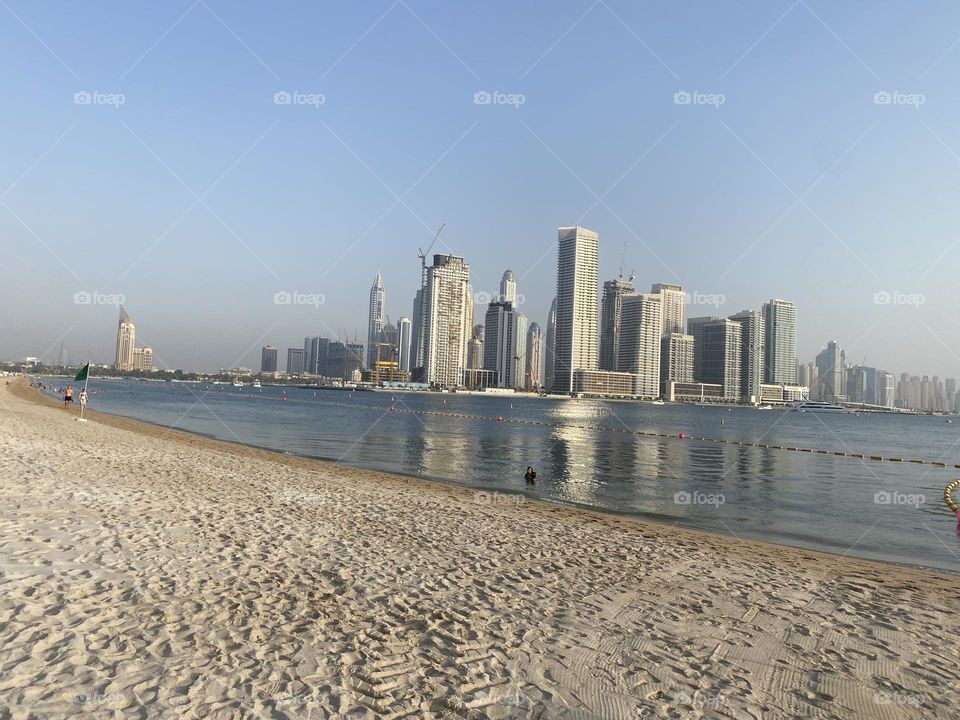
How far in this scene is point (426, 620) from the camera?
7.98 m

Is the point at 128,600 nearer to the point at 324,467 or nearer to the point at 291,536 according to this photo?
the point at 291,536

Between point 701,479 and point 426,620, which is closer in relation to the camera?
point 426,620

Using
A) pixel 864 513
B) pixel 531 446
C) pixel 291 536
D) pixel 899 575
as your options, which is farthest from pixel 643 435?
pixel 291 536

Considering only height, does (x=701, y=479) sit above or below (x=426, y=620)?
below

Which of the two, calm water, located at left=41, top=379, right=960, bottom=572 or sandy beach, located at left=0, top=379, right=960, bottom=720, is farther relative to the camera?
calm water, located at left=41, top=379, right=960, bottom=572

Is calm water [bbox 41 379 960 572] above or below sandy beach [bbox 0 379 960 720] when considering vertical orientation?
below

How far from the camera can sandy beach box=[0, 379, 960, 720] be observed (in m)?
5.90

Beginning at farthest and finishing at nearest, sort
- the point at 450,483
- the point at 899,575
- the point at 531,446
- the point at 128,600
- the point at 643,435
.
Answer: the point at 643,435 → the point at 531,446 → the point at 450,483 → the point at 899,575 → the point at 128,600

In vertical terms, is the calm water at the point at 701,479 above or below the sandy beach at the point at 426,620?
below

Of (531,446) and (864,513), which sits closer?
(864,513)

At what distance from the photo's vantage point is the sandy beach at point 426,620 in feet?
19.4

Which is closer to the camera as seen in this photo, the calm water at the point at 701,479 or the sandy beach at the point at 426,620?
the sandy beach at the point at 426,620

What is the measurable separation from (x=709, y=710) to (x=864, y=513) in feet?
70.6

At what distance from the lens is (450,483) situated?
85.3 feet
